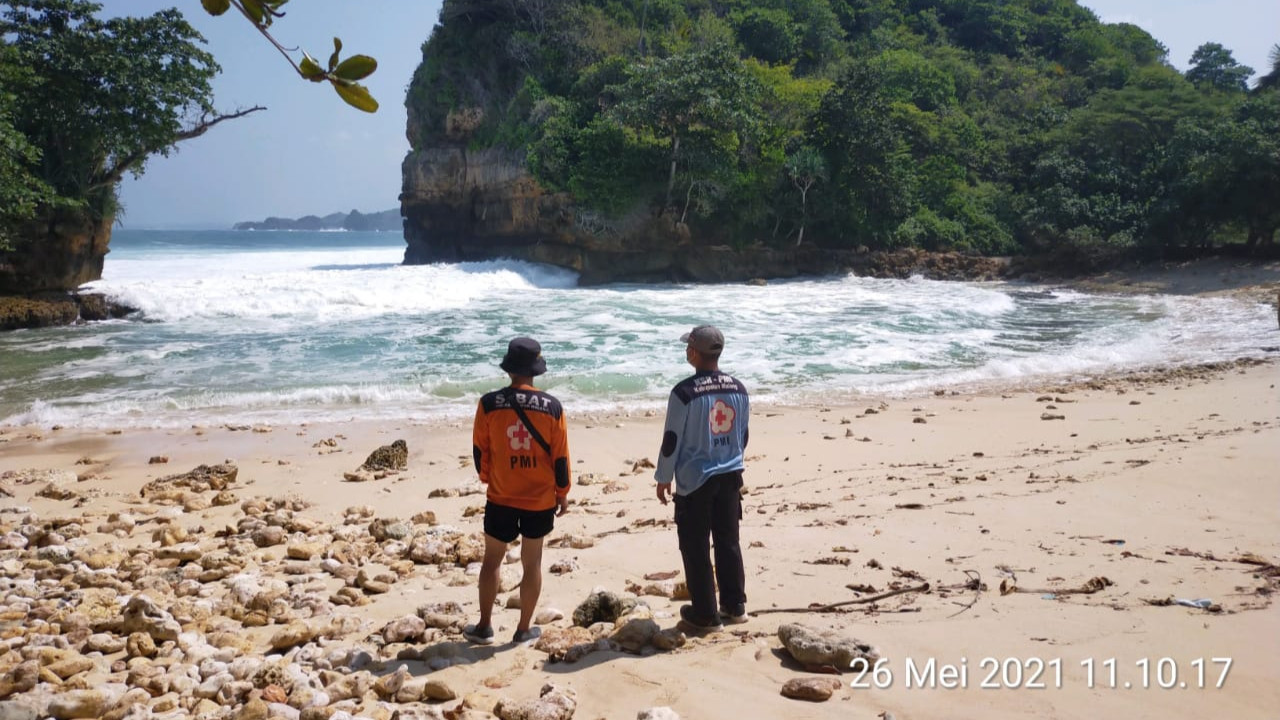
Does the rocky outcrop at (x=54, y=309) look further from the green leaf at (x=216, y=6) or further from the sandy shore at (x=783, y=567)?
the green leaf at (x=216, y=6)

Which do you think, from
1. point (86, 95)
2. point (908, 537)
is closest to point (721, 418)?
point (908, 537)

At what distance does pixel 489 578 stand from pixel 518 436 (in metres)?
0.69

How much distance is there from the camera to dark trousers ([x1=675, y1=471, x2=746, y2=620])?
380 centimetres

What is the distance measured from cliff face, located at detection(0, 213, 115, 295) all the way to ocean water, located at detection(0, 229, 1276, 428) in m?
1.15

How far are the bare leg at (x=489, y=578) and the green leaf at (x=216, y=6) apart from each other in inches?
99.5

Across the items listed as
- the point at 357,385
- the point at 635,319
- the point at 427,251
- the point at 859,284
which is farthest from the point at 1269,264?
the point at 427,251

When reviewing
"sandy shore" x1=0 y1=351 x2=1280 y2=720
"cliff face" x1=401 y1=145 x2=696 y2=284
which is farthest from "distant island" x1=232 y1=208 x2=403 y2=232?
"sandy shore" x1=0 y1=351 x2=1280 y2=720

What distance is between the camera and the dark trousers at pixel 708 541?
3799 mm

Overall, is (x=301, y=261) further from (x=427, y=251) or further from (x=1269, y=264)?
(x=1269, y=264)

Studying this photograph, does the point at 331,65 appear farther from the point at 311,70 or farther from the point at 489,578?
the point at 489,578

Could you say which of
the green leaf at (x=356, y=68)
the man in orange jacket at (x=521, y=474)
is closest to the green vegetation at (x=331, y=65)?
the green leaf at (x=356, y=68)

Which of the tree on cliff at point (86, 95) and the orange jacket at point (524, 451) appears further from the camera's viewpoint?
the tree on cliff at point (86, 95)

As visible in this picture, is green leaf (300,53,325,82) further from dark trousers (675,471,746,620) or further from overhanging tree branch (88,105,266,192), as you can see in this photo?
overhanging tree branch (88,105,266,192)

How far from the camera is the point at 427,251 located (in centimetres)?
3647
